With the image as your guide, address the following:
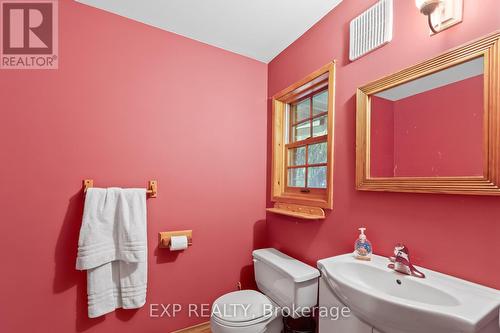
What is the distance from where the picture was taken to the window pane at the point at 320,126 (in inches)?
63.0

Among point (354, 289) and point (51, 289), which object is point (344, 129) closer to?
point (354, 289)

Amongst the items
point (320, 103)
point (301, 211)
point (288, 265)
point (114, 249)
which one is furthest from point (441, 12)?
point (114, 249)

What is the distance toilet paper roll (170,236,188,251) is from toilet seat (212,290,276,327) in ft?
1.49

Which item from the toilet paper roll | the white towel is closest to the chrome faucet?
the toilet paper roll

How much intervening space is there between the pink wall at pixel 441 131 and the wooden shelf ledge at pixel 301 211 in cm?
56

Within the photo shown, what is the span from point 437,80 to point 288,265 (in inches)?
51.3

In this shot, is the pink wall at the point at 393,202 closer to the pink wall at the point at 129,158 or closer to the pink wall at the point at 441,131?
the pink wall at the point at 441,131

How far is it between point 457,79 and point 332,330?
1.25 meters

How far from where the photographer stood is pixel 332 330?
106cm

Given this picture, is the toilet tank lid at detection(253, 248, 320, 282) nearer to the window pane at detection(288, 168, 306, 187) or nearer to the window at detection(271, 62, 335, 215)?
the window at detection(271, 62, 335, 215)

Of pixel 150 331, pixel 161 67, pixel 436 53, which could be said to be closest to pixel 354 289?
pixel 436 53

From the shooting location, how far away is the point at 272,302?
4.98 feet

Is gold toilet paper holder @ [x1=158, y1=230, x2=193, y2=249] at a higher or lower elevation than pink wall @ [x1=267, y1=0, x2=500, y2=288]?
lower

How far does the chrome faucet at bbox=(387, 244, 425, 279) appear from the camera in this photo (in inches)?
36.1
